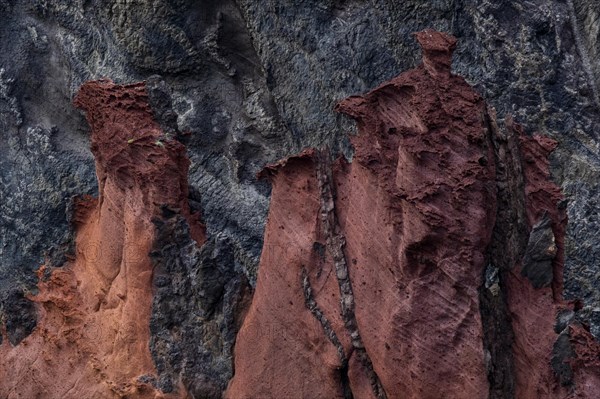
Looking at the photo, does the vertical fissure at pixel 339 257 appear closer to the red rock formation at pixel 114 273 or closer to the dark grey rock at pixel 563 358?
the dark grey rock at pixel 563 358

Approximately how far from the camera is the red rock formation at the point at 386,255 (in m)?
2.99

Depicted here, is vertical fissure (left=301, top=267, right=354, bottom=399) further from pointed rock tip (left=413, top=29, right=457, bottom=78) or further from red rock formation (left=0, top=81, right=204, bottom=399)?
pointed rock tip (left=413, top=29, right=457, bottom=78)

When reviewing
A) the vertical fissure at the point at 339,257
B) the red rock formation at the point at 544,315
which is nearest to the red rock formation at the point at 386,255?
Answer: the vertical fissure at the point at 339,257

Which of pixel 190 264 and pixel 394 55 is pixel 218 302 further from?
pixel 394 55

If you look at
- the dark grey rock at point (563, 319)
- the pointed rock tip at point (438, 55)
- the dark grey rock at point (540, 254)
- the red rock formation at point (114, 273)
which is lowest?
the red rock formation at point (114, 273)

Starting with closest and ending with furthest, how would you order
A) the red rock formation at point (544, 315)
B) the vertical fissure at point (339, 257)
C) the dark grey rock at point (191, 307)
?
1. the red rock formation at point (544, 315)
2. the vertical fissure at point (339, 257)
3. the dark grey rock at point (191, 307)

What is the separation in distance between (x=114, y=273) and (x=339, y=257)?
1241 mm

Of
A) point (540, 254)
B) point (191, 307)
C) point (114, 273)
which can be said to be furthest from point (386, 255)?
point (114, 273)

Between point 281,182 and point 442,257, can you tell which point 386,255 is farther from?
point 281,182

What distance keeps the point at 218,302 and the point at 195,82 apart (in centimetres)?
213

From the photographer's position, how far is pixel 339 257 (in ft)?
11.1

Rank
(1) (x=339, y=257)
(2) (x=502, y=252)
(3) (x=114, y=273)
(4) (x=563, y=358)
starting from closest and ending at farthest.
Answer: (4) (x=563, y=358) < (2) (x=502, y=252) < (1) (x=339, y=257) < (3) (x=114, y=273)

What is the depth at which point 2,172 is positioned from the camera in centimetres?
598

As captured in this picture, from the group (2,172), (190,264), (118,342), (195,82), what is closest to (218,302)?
(190,264)
